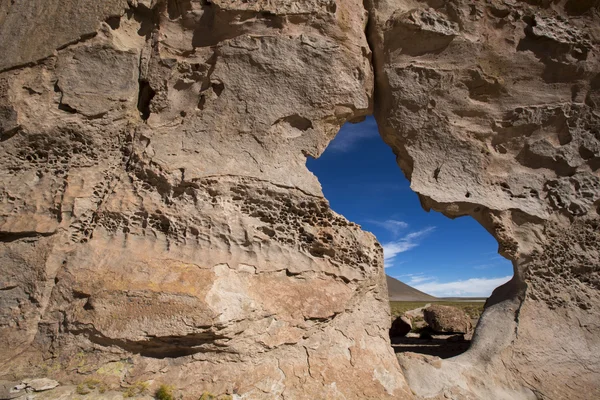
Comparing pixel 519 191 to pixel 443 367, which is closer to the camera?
pixel 443 367

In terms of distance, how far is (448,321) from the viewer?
793cm

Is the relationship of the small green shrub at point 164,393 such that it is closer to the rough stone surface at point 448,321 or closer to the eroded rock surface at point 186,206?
the eroded rock surface at point 186,206

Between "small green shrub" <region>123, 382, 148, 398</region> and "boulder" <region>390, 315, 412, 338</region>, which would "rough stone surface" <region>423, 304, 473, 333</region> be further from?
"small green shrub" <region>123, 382, 148, 398</region>

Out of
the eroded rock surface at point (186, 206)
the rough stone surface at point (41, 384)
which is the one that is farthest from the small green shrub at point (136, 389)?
the rough stone surface at point (41, 384)

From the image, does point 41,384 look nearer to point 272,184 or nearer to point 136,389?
point 136,389

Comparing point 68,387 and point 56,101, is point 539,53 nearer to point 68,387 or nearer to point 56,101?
point 56,101

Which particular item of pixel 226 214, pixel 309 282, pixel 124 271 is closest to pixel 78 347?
pixel 124 271

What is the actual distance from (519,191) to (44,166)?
4763 millimetres

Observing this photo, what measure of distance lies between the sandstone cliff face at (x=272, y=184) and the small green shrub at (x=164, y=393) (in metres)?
0.12

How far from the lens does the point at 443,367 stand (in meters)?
3.79

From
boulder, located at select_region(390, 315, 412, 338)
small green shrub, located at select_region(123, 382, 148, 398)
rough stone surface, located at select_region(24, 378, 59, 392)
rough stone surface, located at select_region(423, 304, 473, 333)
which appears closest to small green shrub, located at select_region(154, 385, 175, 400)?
small green shrub, located at select_region(123, 382, 148, 398)

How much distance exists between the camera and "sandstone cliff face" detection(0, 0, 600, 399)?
312 centimetres

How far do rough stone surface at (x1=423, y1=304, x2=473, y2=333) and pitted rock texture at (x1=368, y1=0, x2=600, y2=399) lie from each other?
3.70 metres

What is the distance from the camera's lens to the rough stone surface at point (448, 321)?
25.8 ft
